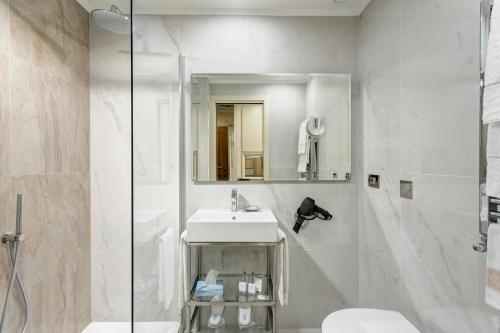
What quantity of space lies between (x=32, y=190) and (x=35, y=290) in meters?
0.51

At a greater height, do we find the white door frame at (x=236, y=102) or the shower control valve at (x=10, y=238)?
the white door frame at (x=236, y=102)

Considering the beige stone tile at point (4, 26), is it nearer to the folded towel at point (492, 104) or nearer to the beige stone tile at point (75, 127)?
the beige stone tile at point (75, 127)

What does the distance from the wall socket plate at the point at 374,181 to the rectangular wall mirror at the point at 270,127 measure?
20 cm

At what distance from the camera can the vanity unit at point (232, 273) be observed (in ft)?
5.90

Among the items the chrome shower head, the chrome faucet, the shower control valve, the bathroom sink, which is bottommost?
the bathroom sink

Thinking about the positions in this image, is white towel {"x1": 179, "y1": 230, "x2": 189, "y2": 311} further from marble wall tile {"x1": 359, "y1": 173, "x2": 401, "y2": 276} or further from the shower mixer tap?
marble wall tile {"x1": 359, "y1": 173, "x2": 401, "y2": 276}

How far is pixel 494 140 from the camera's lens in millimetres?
887

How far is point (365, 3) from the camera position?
208 centimetres

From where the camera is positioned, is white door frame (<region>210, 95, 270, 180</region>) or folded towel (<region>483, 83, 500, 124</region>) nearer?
folded towel (<region>483, 83, 500, 124</region>)

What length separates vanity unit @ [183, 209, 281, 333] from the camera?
1800mm

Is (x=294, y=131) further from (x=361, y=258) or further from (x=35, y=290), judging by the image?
(x=35, y=290)

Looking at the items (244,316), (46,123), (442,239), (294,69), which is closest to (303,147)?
(294,69)

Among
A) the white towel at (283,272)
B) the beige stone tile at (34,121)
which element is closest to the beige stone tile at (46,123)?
the beige stone tile at (34,121)

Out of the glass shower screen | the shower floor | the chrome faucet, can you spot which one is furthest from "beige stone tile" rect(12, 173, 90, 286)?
the chrome faucet
